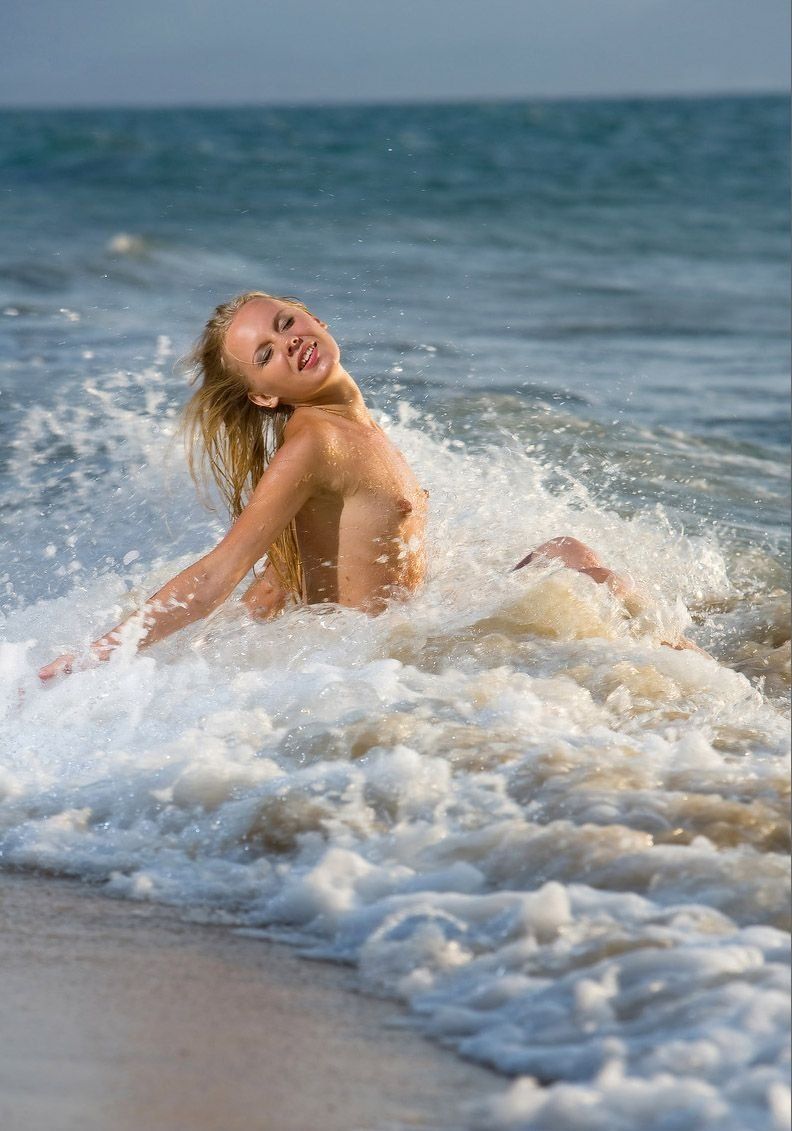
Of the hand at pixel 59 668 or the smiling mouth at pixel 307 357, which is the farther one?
the smiling mouth at pixel 307 357

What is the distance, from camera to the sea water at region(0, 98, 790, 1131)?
7.07 feet

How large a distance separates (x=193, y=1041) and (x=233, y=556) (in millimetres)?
1676

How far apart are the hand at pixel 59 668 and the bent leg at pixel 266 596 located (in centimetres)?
71

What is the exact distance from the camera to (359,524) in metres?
3.90

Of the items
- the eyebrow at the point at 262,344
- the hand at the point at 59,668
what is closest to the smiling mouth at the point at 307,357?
the eyebrow at the point at 262,344

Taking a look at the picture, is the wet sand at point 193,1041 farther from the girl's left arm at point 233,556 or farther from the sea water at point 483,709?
the girl's left arm at point 233,556

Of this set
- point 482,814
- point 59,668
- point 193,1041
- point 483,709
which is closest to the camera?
point 193,1041

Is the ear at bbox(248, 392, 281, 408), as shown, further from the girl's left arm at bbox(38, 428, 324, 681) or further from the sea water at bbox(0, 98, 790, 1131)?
the sea water at bbox(0, 98, 790, 1131)

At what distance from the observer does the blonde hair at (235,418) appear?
13.1 ft

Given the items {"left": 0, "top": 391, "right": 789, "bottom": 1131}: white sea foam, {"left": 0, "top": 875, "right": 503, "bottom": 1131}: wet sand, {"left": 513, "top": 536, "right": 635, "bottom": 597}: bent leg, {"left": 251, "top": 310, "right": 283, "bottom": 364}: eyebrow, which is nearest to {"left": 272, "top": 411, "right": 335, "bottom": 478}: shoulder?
{"left": 251, "top": 310, "right": 283, "bottom": 364}: eyebrow

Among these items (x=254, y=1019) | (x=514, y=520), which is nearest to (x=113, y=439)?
(x=514, y=520)

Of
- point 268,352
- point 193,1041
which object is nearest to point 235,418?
point 268,352

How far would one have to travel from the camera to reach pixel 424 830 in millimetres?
2643

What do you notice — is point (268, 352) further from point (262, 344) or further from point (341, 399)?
point (341, 399)
